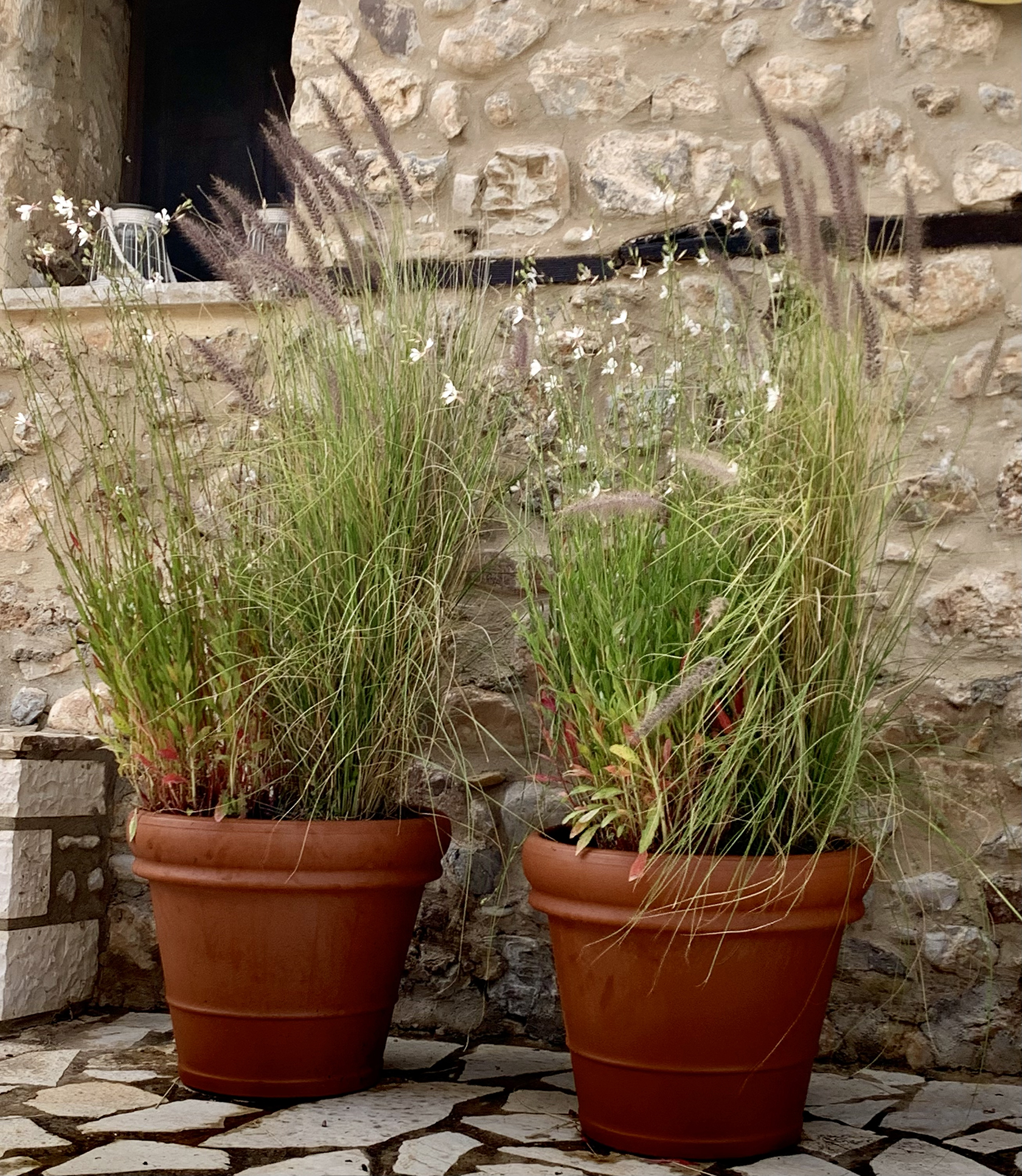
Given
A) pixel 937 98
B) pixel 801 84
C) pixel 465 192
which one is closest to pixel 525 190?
pixel 465 192

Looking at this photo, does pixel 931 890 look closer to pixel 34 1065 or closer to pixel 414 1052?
pixel 414 1052

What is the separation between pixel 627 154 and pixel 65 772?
5.64 ft

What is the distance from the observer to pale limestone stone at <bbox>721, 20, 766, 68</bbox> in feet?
7.84

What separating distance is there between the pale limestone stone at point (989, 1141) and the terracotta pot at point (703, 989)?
278 millimetres

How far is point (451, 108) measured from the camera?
252 centimetres

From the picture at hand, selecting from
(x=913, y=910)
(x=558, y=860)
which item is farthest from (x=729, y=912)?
(x=913, y=910)

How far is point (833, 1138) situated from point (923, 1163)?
0.14 metres

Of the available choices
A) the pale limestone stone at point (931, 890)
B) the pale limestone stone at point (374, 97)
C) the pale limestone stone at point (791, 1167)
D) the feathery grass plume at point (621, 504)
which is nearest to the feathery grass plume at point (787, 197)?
the feathery grass plume at point (621, 504)

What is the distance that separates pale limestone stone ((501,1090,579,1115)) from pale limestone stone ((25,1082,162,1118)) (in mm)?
550

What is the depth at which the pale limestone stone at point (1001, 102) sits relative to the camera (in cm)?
226

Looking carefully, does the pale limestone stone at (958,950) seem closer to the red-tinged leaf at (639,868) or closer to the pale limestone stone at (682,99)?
the red-tinged leaf at (639,868)

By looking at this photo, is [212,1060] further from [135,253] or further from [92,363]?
[135,253]

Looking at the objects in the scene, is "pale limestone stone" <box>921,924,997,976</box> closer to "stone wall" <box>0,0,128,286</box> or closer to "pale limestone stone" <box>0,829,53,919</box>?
"pale limestone stone" <box>0,829,53,919</box>

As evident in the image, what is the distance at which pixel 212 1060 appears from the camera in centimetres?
183
